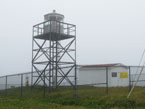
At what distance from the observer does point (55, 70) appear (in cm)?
2278

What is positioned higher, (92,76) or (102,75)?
(102,75)

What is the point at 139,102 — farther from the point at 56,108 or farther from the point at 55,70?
the point at 55,70

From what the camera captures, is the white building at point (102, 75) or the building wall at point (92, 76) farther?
the building wall at point (92, 76)

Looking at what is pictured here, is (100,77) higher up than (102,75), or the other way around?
(102,75)

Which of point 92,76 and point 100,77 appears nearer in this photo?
point 100,77

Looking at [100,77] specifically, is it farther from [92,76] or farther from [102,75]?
[92,76]

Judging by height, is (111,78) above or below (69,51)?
below

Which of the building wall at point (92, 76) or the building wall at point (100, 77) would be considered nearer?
the building wall at point (100, 77)

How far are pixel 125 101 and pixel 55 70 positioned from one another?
11973 mm

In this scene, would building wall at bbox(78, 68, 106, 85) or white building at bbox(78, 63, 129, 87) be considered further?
building wall at bbox(78, 68, 106, 85)

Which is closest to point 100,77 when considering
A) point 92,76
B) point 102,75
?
point 102,75

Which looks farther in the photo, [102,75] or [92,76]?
[92,76]

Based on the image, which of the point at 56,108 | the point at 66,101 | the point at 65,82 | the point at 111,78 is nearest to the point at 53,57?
the point at 65,82

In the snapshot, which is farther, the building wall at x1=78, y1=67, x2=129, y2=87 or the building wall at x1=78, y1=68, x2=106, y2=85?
the building wall at x1=78, y1=68, x2=106, y2=85
